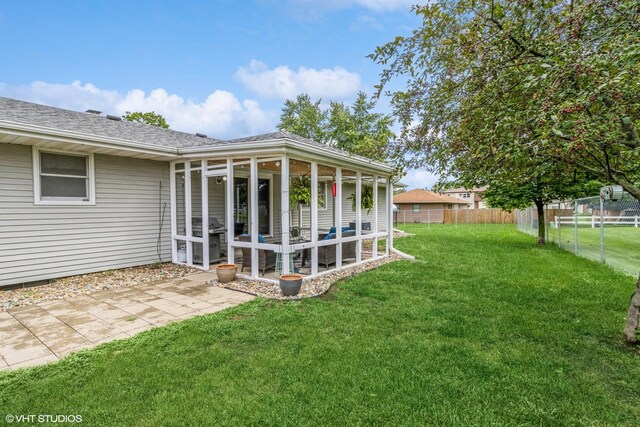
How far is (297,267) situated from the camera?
7691 millimetres

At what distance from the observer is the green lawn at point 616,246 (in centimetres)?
739

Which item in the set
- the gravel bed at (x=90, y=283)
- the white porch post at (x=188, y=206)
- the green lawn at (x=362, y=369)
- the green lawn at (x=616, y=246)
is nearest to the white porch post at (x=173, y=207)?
the gravel bed at (x=90, y=283)

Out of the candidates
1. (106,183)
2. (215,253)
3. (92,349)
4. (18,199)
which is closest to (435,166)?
(92,349)

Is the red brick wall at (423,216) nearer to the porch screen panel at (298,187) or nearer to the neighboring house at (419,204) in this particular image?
the neighboring house at (419,204)

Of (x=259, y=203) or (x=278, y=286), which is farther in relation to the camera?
(x=259, y=203)

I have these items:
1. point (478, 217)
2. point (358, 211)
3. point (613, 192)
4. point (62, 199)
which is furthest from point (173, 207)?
point (478, 217)

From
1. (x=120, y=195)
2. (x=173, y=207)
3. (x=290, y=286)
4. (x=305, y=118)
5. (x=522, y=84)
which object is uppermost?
(x=305, y=118)

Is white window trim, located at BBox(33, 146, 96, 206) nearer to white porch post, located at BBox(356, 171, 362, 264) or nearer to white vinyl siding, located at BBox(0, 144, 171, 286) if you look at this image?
white vinyl siding, located at BBox(0, 144, 171, 286)

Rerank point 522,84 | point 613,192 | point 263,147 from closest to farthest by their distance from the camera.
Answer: point 522,84
point 613,192
point 263,147

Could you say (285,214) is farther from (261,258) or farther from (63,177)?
(63,177)

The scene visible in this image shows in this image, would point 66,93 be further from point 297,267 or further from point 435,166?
point 435,166

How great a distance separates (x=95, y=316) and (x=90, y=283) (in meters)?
2.16

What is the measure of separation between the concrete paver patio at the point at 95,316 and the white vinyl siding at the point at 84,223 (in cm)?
154

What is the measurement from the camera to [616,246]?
879 centimetres
